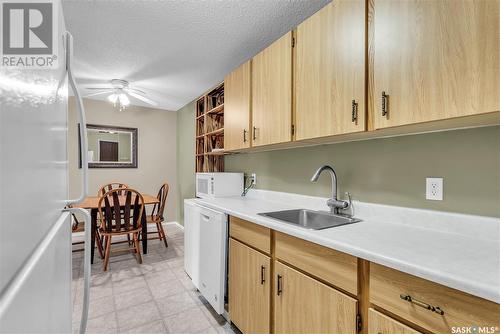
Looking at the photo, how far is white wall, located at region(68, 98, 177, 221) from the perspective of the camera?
3969 mm

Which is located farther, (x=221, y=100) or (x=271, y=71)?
(x=221, y=100)

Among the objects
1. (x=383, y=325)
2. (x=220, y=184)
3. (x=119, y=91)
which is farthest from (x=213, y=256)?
(x=119, y=91)

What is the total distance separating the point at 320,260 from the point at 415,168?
763mm

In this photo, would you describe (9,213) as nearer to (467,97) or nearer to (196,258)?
(467,97)

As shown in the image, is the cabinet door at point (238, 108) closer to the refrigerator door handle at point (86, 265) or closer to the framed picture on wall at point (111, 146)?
the refrigerator door handle at point (86, 265)

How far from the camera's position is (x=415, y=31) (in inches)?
40.3

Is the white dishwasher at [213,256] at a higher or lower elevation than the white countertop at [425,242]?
lower

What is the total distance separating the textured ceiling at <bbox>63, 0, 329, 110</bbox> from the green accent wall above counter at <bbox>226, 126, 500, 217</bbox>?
3.62 ft

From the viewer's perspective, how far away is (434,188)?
4.13 ft

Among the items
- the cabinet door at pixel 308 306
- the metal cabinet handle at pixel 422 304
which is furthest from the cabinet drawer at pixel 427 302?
the cabinet door at pixel 308 306

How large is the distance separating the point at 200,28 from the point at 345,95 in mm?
1397

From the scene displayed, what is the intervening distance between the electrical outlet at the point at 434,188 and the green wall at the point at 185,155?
11.1 feet

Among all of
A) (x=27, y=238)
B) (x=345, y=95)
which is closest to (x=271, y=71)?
(x=345, y=95)

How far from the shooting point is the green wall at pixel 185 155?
4.18 m
